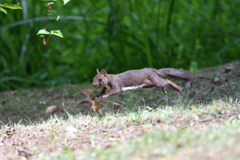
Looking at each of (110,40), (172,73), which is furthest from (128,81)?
(110,40)

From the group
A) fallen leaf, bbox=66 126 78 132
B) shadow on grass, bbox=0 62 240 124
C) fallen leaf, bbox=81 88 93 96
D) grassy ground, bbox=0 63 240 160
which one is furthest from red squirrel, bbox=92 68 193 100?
fallen leaf, bbox=81 88 93 96

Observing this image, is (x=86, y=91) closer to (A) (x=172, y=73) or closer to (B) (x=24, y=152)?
(A) (x=172, y=73)

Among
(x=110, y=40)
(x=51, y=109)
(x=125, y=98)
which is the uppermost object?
(x=110, y=40)

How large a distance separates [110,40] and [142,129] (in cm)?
374

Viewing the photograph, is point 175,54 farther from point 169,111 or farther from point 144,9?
point 169,111

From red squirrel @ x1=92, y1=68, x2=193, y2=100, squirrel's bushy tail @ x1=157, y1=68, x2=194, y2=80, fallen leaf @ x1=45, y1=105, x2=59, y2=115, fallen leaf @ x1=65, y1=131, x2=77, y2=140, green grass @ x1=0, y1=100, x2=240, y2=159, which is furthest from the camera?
fallen leaf @ x1=45, y1=105, x2=59, y2=115

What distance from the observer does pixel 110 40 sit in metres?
6.27

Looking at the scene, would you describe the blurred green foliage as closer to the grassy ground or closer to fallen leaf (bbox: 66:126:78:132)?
the grassy ground

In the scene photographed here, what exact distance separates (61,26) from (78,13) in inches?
19.5

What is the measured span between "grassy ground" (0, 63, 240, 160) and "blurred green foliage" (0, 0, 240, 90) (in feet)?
4.81

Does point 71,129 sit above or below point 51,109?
above

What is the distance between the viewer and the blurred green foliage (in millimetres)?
6121

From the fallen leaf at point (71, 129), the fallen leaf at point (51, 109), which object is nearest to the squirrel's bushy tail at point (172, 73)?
the fallen leaf at point (71, 129)

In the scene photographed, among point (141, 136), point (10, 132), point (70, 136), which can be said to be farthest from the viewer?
point (10, 132)
